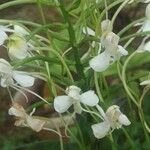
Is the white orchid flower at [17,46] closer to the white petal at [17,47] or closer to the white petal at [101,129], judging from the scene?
the white petal at [17,47]

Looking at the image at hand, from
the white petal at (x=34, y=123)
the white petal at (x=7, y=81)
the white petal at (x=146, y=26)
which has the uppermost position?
the white petal at (x=146, y=26)

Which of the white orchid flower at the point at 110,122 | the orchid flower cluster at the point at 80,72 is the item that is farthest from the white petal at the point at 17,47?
the white orchid flower at the point at 110,122

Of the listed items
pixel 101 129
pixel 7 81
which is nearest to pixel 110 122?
pixel 101 129

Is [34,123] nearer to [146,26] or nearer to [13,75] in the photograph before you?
[13,75]

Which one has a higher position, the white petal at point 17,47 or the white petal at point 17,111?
the white petal at point 17,47

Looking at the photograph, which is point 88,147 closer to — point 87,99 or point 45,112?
point 87,99

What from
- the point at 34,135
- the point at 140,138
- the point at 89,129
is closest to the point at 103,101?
the point at 89,129

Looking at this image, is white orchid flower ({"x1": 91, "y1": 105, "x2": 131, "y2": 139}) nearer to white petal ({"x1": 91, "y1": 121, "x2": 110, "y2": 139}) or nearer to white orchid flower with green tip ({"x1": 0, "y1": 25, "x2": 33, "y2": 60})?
white petal ({"x1": 91, "y1": 121, "x2": 110, "y2": 139})
